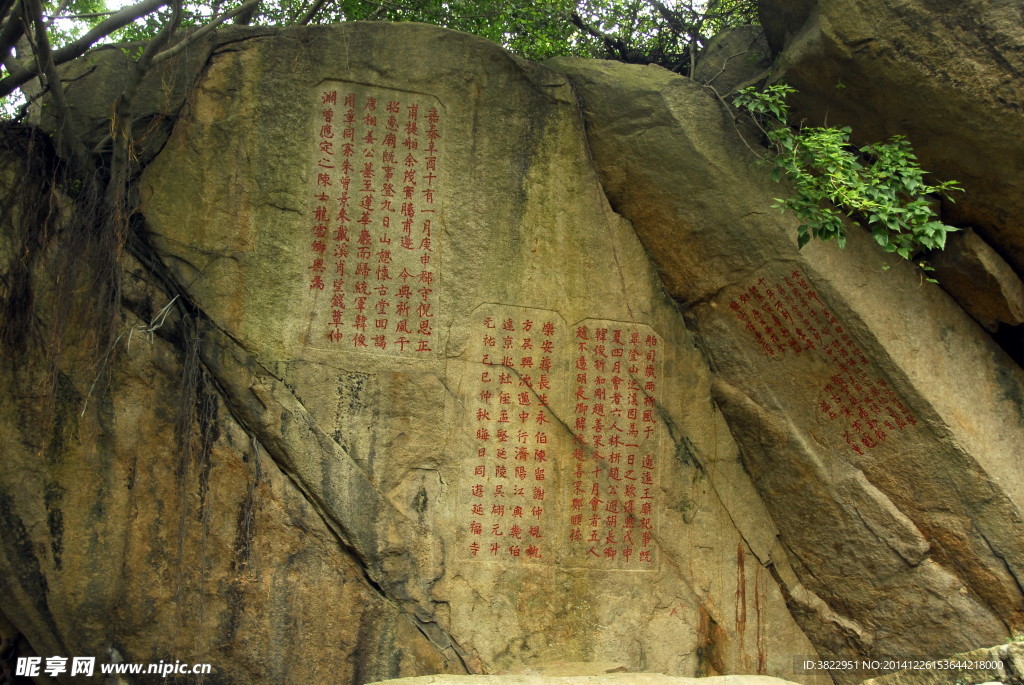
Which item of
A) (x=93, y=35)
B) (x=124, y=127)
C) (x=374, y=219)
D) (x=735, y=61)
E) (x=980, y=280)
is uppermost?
(x=735, y=61)

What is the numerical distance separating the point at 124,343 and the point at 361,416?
1.37 m

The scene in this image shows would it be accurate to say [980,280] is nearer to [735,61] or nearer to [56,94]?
[735,61]

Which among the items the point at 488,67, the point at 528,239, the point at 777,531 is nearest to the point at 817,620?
the point at 777,531

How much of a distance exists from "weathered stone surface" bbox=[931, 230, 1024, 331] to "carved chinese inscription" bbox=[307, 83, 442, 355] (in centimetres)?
317

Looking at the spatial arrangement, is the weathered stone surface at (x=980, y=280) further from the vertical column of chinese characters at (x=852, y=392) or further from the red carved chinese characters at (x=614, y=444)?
the red carved chinese characters at (x=614, y=444)

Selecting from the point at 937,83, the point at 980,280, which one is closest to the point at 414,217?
the point at 937,83

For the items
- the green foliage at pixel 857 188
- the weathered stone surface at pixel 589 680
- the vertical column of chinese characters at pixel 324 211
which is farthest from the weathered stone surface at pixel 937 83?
the weathered stone surface at pixel 589 680

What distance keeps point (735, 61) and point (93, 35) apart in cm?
406

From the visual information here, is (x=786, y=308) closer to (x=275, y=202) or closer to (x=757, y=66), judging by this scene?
(x=757, y=66)

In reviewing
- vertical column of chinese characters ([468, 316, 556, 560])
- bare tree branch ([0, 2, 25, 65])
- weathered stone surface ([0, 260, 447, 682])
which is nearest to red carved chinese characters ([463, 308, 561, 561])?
vertical column of chinese characters ([468, 316, 556, 560])

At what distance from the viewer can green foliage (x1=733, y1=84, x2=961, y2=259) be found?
17.3 ft

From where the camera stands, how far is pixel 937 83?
5.21 m

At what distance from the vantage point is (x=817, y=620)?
5715 mm

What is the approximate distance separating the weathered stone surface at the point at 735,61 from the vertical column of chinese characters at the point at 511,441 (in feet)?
6.95
